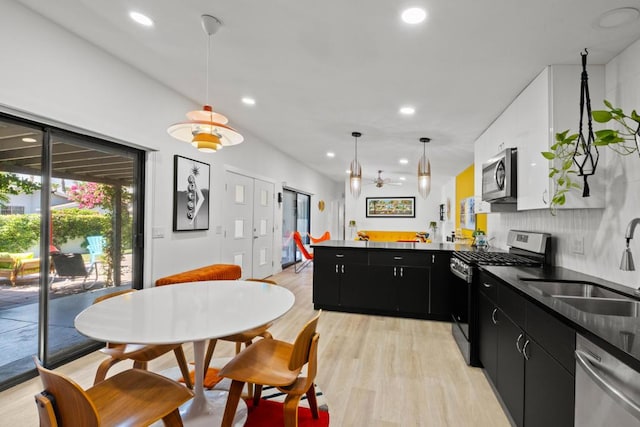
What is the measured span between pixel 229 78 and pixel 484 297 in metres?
2.93

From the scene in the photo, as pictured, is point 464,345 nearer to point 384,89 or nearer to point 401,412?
point 401,412

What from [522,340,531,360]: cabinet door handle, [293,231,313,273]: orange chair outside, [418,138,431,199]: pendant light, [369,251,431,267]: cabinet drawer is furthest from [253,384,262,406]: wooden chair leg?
[293,231,313,273]: orange chair outside

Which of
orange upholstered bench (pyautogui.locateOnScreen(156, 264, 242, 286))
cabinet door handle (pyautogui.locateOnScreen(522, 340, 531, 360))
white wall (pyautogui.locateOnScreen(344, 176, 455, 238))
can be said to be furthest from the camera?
white wall (pyautogui.locateOnScreen(344, 176, 455, 238))

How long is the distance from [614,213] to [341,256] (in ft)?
8.60

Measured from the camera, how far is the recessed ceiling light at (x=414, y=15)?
6.27 feet

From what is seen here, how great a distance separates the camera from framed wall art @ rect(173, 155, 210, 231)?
3.49 metres

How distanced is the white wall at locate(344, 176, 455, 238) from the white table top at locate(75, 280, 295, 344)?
820 centimetres

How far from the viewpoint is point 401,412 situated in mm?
1948

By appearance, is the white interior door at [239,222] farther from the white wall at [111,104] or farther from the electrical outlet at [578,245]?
the electrical outlet at [578,245]

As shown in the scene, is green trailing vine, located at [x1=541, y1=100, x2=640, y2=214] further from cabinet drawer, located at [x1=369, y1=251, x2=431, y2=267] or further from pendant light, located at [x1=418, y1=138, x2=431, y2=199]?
pendant light, located at [x1=418, y1=138, x2=431, y2=199]

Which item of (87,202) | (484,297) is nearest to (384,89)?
(484,297)

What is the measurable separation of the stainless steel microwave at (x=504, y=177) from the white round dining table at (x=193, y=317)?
2165mm

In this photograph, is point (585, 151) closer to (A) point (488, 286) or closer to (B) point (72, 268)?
(A) point (488, 286)

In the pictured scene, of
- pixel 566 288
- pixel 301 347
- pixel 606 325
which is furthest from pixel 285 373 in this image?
pixel 566 288
